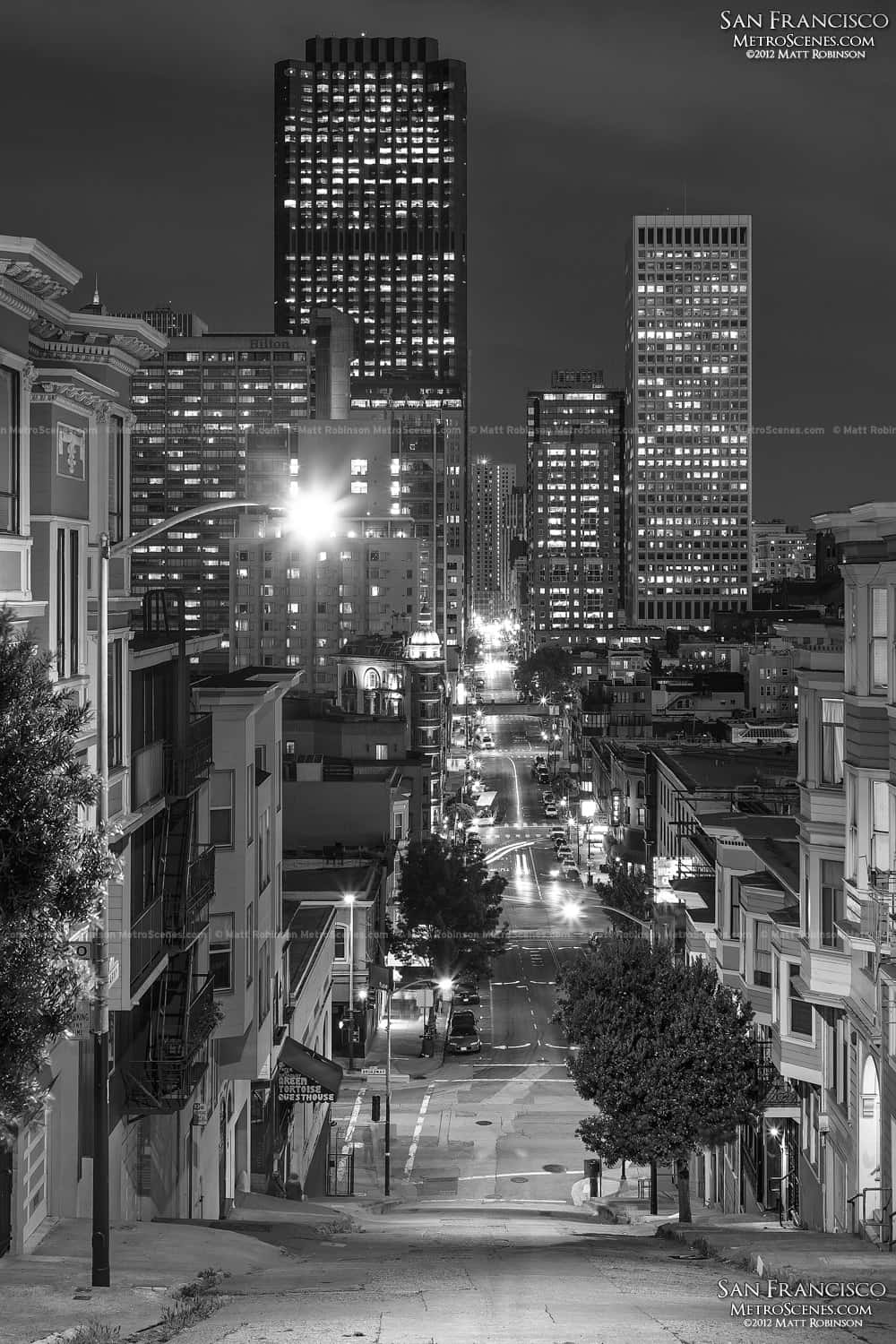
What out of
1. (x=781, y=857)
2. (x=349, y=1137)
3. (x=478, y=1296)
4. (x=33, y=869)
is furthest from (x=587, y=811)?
(x=33, y=869)

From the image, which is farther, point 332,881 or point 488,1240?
point 332,881

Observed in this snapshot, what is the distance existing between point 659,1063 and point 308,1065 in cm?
1393

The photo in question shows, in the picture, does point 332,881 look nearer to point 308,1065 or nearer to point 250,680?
point 308,1065

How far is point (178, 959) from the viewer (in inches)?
1034

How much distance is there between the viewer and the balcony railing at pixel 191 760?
992 inches

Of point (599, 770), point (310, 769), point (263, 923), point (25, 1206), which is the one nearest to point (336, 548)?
point (599, 770)

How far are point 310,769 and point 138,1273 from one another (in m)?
62.9

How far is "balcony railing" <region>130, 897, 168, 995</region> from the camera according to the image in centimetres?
2239

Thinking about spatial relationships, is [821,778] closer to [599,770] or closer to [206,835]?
[206,835]

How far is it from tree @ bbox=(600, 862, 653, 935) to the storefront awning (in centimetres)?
2729

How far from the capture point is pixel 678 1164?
28.6 metres

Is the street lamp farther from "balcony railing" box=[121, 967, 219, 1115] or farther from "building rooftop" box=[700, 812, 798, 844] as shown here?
"building rooftop" box=[700, 812, 798, 844]

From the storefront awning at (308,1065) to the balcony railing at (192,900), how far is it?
10.2m

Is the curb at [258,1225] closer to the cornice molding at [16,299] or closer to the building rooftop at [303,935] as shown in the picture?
the building rooftop at [303,935]
